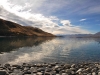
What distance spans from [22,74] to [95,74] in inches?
373

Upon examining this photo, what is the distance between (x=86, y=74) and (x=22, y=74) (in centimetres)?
837

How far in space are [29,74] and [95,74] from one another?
8.50 metres

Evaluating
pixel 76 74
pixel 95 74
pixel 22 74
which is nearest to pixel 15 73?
pixel 22 74

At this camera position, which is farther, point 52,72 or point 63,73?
point 52,72

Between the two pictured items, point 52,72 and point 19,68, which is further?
point 19,68

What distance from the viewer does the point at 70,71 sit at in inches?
952

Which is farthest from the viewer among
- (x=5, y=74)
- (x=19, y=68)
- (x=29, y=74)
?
(x=19, y=68)

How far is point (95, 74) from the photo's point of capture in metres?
22.1

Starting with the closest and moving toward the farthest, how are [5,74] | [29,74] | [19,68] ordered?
[5,74], [29,74], [19,68]

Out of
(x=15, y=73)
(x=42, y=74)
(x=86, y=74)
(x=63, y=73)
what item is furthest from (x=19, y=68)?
(x=86, y=74)

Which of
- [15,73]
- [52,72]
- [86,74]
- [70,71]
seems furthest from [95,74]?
[15,73]

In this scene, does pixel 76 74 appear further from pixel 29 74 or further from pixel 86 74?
pixel 29 74

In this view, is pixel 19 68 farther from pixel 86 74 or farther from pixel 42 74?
pixel 86 74

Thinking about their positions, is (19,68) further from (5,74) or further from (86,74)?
(86,74)
